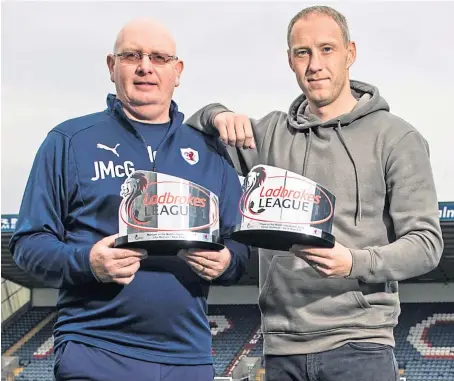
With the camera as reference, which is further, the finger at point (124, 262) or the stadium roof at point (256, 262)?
the stadium roof at point (256, 262)

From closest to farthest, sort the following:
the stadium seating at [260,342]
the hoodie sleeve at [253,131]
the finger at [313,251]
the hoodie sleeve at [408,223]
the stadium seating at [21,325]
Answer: the finger at [313,251] → the hoodie sleeve at [408,223] → the hoodie sleeve at [253,131] → the stadium seating at [260,342] → the stadium seating at [21,325]

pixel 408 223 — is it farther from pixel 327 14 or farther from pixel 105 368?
pixel 105 368

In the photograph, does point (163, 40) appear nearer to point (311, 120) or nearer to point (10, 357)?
point (311, 120)

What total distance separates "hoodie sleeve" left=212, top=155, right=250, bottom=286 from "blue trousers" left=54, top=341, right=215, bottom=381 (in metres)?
0.34

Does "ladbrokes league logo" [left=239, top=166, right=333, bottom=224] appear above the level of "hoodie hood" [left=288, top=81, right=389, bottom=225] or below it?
below

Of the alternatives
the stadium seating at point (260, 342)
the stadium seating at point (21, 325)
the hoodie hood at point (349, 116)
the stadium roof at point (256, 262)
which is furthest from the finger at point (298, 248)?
the stadium seating at point (21, 325)

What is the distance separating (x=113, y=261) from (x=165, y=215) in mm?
204

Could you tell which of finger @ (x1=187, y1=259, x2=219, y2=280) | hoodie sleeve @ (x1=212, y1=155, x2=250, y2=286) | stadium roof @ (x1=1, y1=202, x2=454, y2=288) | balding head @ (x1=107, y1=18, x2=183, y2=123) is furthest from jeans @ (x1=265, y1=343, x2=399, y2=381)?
stadium roof @ (x1=1, y1=202, x2=454, y2=288)

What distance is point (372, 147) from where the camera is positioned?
3.00 meters

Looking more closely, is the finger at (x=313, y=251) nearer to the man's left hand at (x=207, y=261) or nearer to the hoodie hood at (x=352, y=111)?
the man's left hand at (x=207, y=261)

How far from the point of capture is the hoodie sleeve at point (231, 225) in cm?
284

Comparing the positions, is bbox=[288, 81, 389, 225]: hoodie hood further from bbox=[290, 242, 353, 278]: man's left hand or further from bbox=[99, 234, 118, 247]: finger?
bbox=[99, 234, 118, 247]: finger

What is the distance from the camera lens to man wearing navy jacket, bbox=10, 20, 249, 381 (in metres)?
2.70

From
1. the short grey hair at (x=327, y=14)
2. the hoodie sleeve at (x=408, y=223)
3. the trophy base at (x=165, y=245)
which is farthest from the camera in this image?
the short grey hair at (x=327, y=14)
